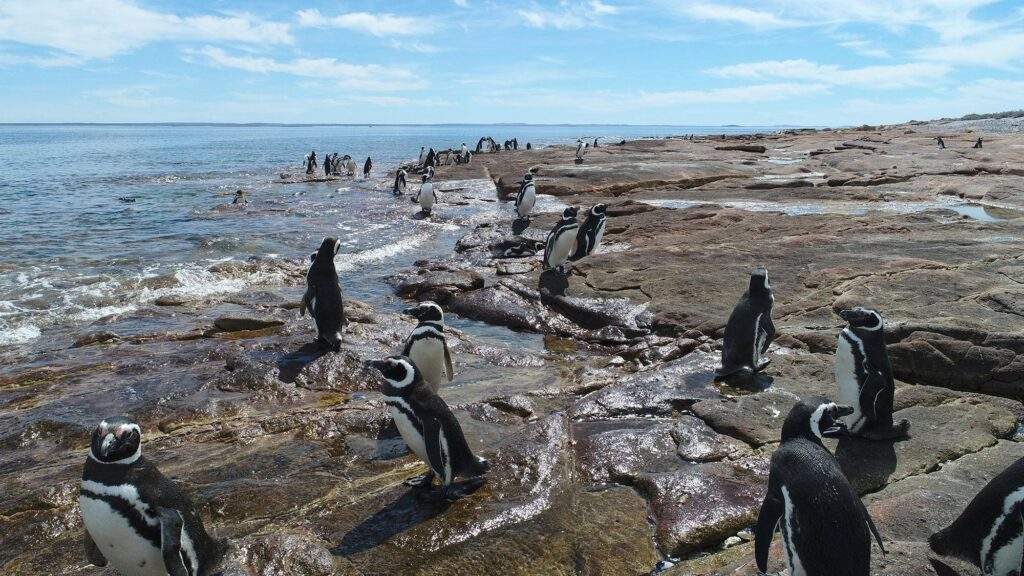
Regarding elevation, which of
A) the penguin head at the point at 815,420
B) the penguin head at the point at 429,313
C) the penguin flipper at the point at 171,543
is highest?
the penguin head at the point at 815,420

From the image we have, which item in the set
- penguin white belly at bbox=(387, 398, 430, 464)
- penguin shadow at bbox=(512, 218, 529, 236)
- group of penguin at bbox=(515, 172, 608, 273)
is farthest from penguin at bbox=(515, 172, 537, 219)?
penguin white belly at bbox=(387, 398, 430, 464)

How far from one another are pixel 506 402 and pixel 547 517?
225 cm

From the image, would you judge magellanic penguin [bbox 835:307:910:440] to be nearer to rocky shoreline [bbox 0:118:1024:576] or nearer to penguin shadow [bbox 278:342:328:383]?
Answer: rocky shoreline [bbox 0:118:1024:576]

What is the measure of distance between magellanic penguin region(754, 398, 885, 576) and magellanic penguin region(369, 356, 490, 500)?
6.77ft

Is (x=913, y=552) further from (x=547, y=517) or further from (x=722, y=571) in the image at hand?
(x=547, y=517)

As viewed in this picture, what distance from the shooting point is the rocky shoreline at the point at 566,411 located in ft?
14.0

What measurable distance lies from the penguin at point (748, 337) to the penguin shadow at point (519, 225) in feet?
32.7

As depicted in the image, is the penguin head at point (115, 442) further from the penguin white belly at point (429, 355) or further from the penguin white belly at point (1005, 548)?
the penguin white belly at point (1005, 548)

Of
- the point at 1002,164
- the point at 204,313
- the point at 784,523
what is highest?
the point at 1002,164

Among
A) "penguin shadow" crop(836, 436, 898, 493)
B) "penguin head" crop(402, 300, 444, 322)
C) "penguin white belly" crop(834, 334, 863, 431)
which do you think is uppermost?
"penguin head" crop(402, 300, 444, 322)

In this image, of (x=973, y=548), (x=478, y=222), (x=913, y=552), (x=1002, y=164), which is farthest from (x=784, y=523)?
(x=1002, y=164)

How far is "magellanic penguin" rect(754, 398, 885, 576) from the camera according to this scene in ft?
11.2

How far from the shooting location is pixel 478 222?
20594 mm

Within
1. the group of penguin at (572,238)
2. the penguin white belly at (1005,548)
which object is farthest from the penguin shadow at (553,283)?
the penguin white belly at (1005,548)
